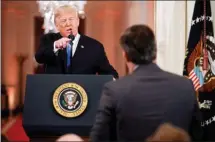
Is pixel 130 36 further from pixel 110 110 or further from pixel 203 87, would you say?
pixel 203 87

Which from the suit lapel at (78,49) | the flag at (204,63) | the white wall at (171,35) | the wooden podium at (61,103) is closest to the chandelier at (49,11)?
the white wall at (171,35)

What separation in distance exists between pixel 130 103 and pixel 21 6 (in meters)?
5.52

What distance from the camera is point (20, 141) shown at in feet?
20.4

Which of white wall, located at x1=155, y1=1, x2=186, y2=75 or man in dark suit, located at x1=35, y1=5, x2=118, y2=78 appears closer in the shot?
man in dark suit, located at x1=35, y1=5, x2=118, y2=78

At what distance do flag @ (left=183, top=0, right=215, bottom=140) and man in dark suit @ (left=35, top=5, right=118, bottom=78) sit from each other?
1.40 meters

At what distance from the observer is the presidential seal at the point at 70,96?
8.81 feet

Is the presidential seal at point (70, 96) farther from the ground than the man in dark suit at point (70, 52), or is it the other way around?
the man in dark suit at point (70, 52)

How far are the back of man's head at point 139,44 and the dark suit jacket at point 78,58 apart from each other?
34.2 inches

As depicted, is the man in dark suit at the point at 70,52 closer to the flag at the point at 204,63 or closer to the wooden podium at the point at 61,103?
the wooden podium at the point at 61,103

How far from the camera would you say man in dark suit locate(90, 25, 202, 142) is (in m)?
2.13

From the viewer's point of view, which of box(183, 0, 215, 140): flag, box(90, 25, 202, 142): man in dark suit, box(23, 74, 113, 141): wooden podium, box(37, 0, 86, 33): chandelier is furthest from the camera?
box(37, 0, 86, 33): chandelier

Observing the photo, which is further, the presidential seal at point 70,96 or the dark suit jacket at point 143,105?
the presidential seal at point 70,96

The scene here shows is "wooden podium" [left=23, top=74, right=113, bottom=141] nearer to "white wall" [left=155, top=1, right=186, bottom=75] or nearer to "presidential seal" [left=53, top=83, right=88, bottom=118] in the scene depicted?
"presidential seal" [left=53, top=83, right=88, bottom=118]

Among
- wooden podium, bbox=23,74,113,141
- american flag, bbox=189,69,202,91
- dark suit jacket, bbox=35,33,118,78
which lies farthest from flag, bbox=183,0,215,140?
wooden podium, bbox=23,74,113,141
